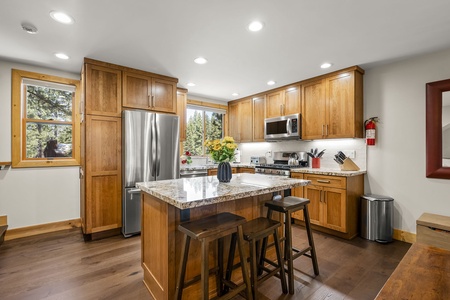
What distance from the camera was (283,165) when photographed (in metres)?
4.05

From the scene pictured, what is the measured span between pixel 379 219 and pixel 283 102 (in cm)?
246

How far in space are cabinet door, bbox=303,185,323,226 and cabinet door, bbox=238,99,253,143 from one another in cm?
193

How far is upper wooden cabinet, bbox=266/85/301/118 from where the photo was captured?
13.3ft

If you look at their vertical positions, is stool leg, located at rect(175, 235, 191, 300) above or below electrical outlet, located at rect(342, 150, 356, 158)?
below

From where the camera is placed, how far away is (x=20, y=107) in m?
3.18

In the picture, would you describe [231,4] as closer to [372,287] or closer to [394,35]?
[394,35]

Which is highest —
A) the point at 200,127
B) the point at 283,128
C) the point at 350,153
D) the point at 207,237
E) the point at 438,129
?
the point at 200,127

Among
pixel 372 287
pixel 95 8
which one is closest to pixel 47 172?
pixel 95 8

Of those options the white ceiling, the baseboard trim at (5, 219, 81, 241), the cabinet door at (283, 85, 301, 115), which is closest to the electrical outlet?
the cabinet door at (283, 85, 301, 115)

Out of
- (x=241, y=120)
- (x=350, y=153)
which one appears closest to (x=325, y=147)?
(x=350, y=153)

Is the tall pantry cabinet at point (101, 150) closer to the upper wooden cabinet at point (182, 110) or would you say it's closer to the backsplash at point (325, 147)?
the upper wooden cabinet at point (182, 110)

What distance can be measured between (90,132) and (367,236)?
160 inches

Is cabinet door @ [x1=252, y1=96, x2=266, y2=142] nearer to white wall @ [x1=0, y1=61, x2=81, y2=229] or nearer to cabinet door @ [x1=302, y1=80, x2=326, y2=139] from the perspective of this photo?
cabinet door @ [x1=302, y1=80, x2=326, y2=139]

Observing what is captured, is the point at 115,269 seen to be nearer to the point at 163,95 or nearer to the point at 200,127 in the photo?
the point at 163,95
